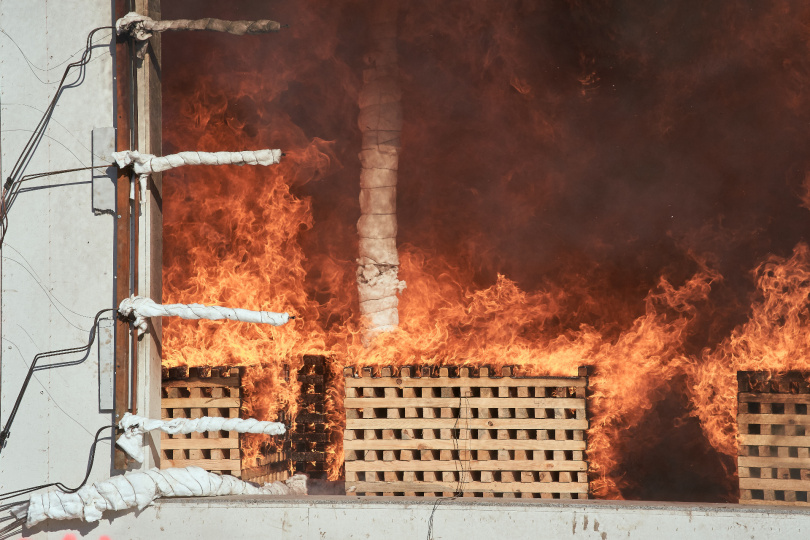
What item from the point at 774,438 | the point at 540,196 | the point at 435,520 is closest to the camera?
the point at 435,520

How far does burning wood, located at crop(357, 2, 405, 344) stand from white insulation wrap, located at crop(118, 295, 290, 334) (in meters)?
2.07

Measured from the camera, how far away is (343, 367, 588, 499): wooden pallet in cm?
585

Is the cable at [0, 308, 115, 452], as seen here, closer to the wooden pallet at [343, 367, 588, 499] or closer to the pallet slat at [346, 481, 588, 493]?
the wooden pallet at [343, 367, 588, 499]

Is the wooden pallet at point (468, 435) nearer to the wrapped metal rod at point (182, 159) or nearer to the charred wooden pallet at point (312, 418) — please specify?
the charred wooden pallet at point (312, 418)

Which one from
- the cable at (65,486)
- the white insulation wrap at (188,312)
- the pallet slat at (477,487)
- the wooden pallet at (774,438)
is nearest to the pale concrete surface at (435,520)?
the cable at (65,486)

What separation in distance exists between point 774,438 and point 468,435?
7.90 ft

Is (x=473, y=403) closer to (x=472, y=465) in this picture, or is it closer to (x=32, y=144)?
(x=472, y=465)

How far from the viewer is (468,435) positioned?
5910 mm

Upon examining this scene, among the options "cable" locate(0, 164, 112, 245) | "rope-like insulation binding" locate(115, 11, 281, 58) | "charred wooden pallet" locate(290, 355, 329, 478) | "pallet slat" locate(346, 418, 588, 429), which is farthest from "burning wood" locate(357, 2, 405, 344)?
"cable" locate(0, 164, 112, 245)

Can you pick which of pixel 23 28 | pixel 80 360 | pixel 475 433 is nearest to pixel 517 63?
pixel 475 433

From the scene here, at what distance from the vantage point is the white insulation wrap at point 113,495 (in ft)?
17.5

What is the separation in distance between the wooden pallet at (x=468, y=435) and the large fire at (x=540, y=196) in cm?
154

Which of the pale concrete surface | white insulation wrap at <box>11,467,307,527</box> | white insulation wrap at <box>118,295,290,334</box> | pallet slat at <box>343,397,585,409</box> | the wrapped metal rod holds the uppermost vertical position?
the wrapped metal rod

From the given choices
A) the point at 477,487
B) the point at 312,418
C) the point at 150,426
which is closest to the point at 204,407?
the point at 150,426
